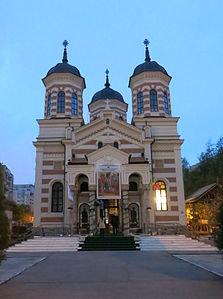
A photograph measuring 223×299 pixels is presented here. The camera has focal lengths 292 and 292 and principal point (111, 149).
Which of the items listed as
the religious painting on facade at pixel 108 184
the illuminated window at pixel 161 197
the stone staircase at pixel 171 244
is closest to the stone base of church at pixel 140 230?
the illuminated window at pixel 161 197

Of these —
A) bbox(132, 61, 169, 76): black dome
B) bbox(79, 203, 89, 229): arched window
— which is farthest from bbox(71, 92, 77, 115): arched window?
bbox(79, 203, 89, 229): arched window

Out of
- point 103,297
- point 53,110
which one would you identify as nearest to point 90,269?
point 103,297

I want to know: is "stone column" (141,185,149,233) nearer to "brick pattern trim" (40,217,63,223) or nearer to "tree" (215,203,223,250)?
"brick pattern trim" (40,217,63,223)

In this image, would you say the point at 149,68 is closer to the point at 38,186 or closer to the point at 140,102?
the point at 140,102

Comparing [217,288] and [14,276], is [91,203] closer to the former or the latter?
[14,276]

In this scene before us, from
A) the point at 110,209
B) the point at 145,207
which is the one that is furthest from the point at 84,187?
the point at 145,207

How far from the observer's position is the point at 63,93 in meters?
31.2

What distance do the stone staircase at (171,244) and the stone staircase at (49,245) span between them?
179 inches

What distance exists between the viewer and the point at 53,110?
30641mm

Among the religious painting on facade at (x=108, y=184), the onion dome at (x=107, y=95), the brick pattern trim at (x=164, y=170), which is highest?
the onion dome at (x=107, y=95)

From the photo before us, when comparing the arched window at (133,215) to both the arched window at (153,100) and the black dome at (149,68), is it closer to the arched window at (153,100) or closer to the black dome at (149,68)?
the arched window at (153,100)

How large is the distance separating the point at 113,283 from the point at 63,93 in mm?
25743

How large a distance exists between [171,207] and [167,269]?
16.0 meters

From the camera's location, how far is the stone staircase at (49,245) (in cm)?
1886
